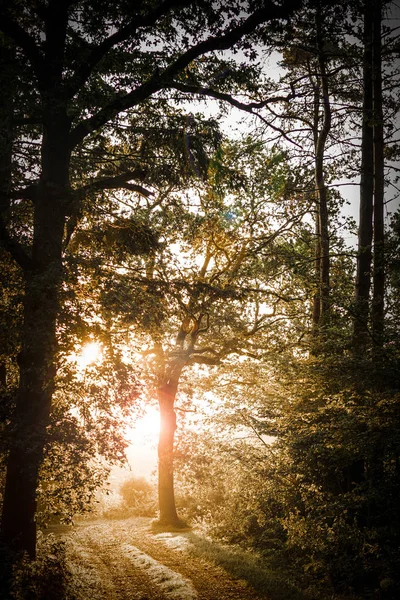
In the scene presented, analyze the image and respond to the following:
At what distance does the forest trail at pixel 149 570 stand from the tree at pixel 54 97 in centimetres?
189

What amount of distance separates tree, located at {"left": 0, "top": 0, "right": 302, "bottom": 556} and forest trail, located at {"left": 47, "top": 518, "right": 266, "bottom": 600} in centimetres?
189

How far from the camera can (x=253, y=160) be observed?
552 inches

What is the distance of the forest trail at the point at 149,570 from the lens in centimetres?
875

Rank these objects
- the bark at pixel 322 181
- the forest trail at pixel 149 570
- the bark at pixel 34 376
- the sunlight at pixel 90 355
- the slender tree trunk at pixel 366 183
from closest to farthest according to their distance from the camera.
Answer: the bark at pixel 34 376
the forest trail at pixel 149 570
the sunlight at pixel 90 355
the slender tree trunk at pixel 366 183
the bark at pixel 322 181

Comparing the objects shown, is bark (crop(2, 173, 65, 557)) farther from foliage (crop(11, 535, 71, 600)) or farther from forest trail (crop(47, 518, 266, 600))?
forest trail (crop(47, 518, 266, 600))

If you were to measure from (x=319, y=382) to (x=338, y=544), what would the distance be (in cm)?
314

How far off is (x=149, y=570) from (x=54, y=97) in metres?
11.1

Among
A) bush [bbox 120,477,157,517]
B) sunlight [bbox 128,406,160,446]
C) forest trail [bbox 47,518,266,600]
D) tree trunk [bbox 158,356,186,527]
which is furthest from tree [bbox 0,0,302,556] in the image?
bush [bbox 120,477,157,517]

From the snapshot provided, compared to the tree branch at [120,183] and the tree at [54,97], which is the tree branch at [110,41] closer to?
the tree at [54,97]

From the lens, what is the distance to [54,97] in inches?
338

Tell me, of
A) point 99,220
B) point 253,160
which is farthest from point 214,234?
point 99,220

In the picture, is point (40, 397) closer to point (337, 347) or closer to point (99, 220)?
point (99, 220)

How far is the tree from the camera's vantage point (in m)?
8.28

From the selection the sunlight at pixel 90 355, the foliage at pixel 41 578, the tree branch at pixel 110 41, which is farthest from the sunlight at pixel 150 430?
the tree branch at pixel 110 41
